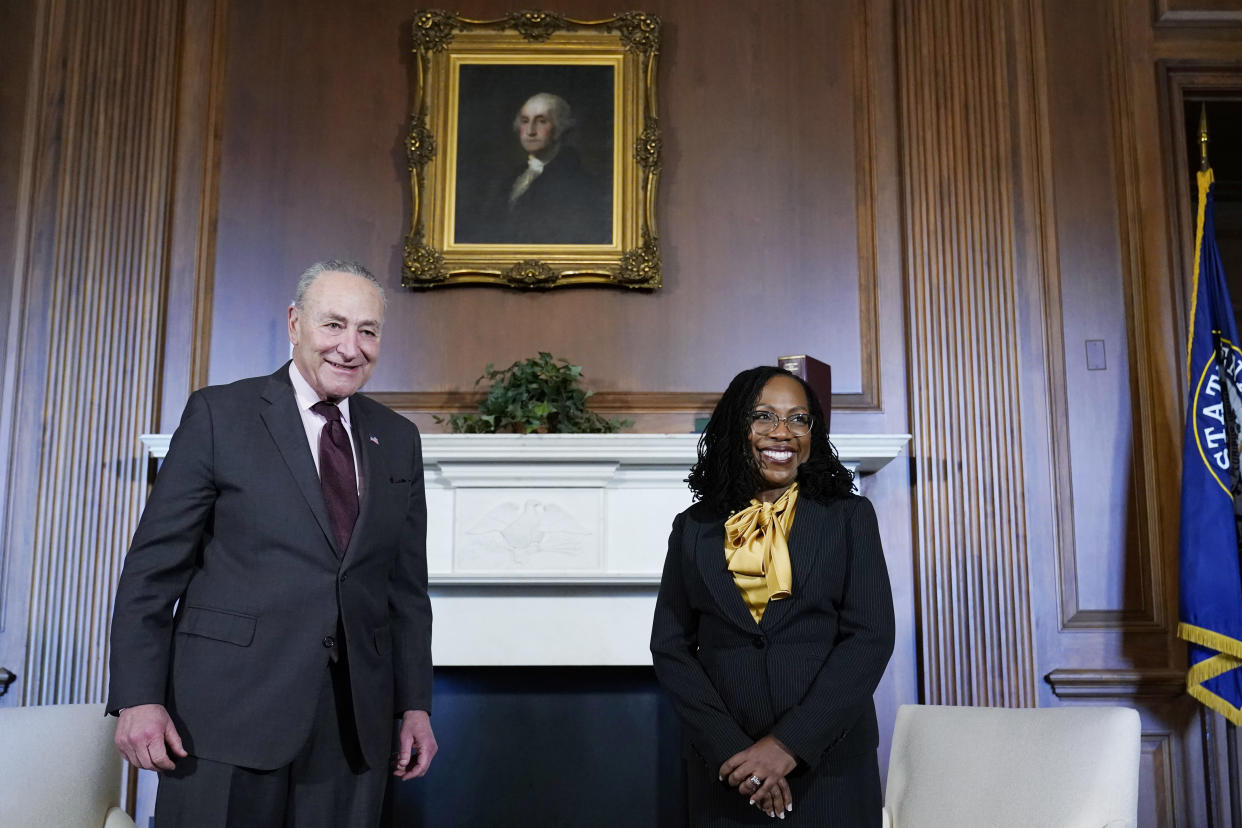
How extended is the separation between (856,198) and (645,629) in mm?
1615

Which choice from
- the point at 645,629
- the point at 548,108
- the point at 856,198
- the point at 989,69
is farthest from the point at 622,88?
the point at 645,629

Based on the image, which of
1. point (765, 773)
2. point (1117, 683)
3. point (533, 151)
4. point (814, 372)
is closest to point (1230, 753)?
point (1117, 683)

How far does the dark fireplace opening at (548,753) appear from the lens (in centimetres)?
345

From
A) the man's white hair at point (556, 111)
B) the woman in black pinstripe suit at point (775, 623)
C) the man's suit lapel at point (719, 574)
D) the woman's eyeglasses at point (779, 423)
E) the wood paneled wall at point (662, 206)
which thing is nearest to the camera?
the woman in black pinstripe suit at point (775, 623)

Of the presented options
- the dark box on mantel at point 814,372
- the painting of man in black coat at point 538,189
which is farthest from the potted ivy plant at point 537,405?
the dark box on mantel at point 814,372

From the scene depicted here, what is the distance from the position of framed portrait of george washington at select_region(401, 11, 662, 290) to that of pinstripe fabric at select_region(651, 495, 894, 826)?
170 cm

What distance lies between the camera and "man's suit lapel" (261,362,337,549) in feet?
6.69

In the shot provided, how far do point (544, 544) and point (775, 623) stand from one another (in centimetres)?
134

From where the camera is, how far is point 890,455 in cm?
339

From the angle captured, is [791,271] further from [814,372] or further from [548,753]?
[548,753]

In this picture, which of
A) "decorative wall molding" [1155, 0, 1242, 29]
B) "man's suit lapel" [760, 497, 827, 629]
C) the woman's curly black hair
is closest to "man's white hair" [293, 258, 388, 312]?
the woman's curly black hair

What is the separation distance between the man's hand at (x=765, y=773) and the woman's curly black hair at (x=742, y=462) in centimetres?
48

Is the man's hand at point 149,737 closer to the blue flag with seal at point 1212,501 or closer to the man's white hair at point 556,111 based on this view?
the man's white hair at point 556,111

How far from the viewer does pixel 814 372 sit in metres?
3.31
